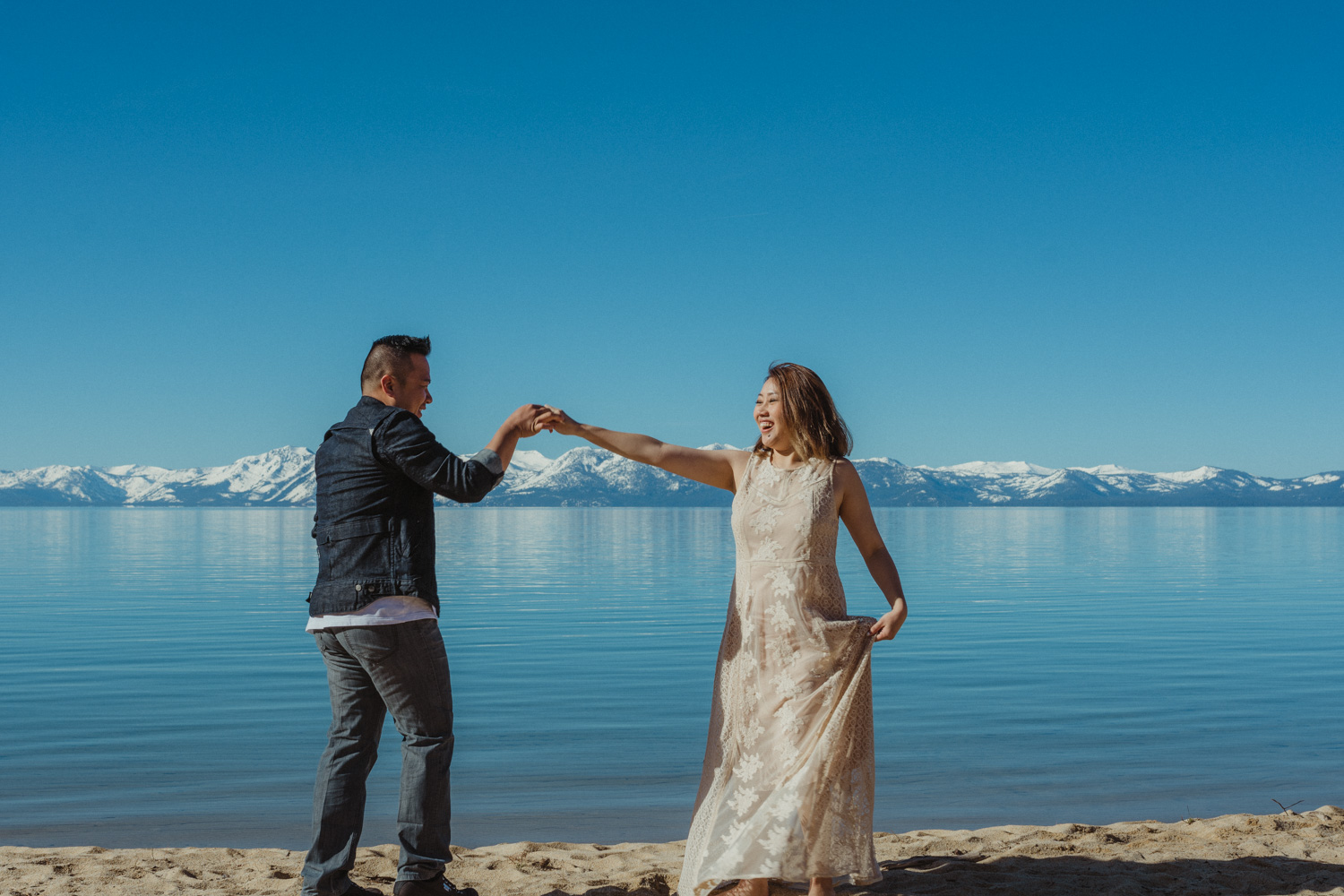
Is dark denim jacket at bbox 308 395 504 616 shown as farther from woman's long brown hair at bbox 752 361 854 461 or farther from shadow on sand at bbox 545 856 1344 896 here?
Answer: shadow on sand at bbox 545 856 1344 896

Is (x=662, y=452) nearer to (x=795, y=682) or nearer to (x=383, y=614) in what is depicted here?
(x=795, y=682)

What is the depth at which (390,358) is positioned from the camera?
445 centimetres

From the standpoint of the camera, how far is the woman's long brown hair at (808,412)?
174 inches

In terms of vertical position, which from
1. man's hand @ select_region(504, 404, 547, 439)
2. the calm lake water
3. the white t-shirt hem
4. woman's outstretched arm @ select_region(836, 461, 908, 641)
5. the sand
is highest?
man's hand @ select_region(504, 404, 547, 439)

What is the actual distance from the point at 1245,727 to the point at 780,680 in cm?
808

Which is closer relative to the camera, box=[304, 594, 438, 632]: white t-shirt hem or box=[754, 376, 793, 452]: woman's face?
box=[304, 594, 438, 632]: white t-shirt hem

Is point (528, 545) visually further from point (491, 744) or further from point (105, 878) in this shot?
point (105, 878)

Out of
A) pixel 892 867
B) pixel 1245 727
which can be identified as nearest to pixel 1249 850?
pixel 892 867

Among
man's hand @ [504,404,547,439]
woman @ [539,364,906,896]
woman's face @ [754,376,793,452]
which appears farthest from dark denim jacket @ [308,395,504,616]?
woman's face @ [754,376,793,452]

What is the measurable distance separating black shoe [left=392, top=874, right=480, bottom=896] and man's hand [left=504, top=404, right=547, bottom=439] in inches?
75.7

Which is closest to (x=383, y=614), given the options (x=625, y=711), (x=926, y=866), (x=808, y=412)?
(x=808, y=412)

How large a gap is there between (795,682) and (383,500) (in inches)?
73.3

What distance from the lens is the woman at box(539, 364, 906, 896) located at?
425cm

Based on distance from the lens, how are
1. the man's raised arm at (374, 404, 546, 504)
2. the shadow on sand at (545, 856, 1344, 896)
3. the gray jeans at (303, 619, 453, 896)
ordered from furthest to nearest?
1. the shadow on sand at (545, 856, 1344, 896)
2. the gray jeans at (303, 619, 453, 896)
3. the man's raised arm at (374, 404, 546, 504)
